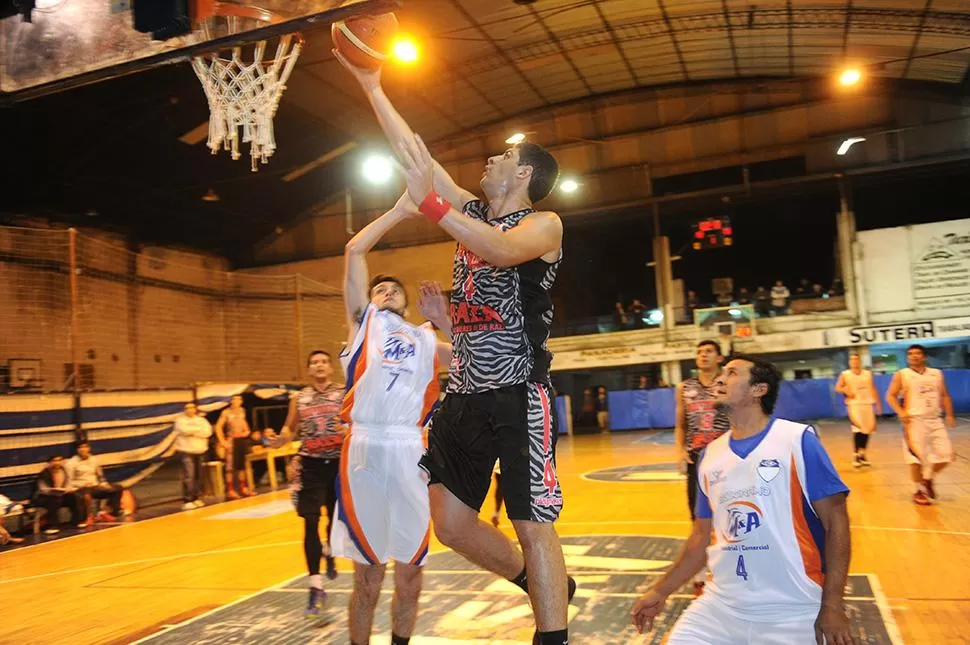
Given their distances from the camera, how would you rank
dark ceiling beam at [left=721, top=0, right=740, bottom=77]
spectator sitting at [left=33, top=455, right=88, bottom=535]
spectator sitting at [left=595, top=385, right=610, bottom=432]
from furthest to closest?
1. spectator sitting at [left=595, top=385, right=610, bottom=432]
2. dark ceiling beam at [left=721, top=0, right=740, bottom=77]
3. spectator sitting at [left=33, top=455, right=88, bottom=535]

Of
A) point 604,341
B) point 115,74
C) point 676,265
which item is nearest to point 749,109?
point 676,265

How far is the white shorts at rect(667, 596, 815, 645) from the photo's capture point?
8.79 feet

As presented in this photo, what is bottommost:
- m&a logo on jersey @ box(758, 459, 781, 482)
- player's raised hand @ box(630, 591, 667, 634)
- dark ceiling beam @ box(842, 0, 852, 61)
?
player's raised hand @ box(630, 591, 667, 634)

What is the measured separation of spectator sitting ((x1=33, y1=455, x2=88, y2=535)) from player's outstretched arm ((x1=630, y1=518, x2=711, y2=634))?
10964mm

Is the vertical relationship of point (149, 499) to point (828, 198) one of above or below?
below

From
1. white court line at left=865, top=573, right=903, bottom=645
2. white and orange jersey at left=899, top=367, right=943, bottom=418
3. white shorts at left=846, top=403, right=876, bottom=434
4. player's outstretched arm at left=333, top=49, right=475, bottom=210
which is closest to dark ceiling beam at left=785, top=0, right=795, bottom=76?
white shorts at left=846, top=403, right=876, bottom=434

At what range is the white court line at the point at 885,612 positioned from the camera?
4289mm

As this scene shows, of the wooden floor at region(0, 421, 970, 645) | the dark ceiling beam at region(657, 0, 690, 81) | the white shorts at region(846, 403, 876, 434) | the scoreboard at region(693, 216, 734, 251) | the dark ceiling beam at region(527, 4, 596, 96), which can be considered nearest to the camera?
the wooden floor at region(0, 421, 970, 645)

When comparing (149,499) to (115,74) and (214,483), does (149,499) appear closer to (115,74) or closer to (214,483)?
(214,483)

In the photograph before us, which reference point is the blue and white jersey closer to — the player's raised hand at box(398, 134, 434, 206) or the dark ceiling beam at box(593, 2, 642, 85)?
the player's raised hand at box(398, 134, 434, 206)

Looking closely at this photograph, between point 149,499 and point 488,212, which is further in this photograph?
point 149,499

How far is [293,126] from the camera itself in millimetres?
21422

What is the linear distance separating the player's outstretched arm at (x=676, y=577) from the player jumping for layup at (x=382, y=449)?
1.24 m

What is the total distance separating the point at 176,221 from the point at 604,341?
1424 cm
